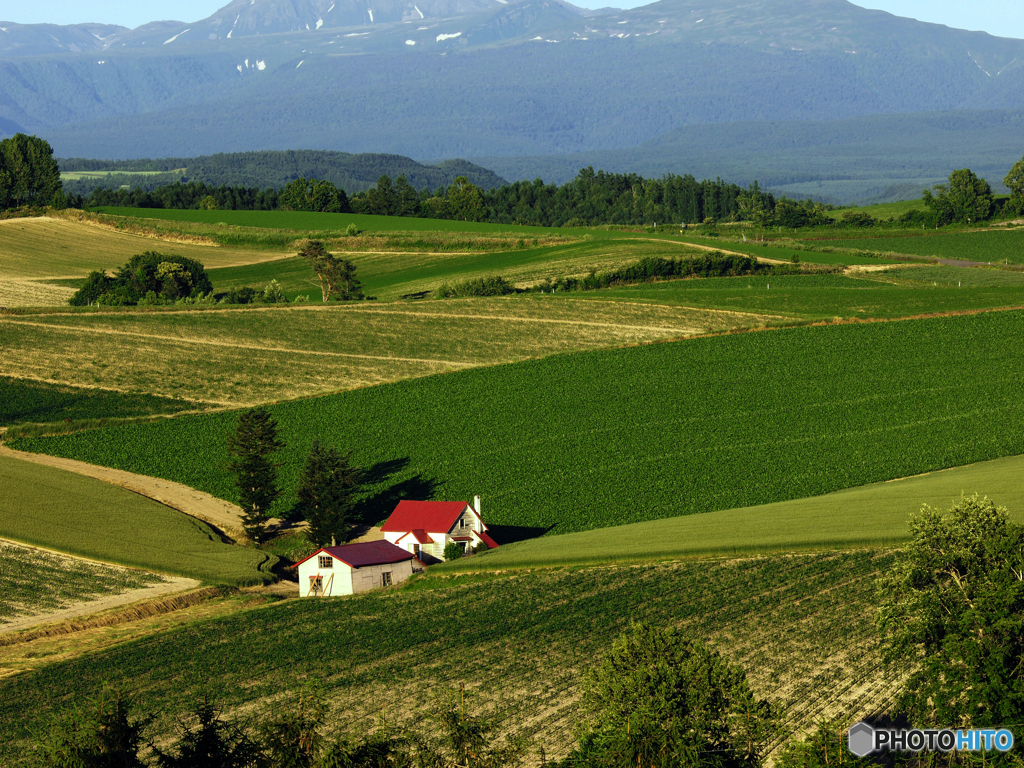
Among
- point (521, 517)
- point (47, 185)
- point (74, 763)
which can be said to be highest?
point (47, 185)

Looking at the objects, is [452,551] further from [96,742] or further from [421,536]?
[96,742]

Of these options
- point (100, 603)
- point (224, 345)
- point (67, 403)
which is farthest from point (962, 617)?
point (224, 345)

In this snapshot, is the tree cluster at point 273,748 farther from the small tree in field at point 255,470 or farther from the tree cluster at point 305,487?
the small tree in field at point 255,470

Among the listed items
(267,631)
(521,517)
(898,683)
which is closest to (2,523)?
(267,631)

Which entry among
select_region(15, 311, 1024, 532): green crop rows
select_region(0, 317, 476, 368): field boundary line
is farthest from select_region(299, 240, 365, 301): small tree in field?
select_region(15, 311, 1024, 532): green crop rows

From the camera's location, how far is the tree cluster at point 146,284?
93875 mm

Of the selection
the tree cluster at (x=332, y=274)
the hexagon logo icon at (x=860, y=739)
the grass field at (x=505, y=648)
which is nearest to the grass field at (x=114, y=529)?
Answer: the grass field at (x=505, y=648)

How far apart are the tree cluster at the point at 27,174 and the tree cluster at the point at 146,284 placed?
167 ft

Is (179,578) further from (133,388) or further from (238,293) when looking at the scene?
(238,293)

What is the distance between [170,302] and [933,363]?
60.5 meters

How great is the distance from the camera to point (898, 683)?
25.0m

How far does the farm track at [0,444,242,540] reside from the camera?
49188 millimetres

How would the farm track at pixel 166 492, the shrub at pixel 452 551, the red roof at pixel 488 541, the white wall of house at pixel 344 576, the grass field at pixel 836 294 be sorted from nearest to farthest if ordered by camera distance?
1. the white wall of house at pixel 344 576
2. the shrub at pixel 452 551
3. the red roof at pixel 488 541
4. the farm track at pixel 166 492
5. the grass field at pixel 836 294

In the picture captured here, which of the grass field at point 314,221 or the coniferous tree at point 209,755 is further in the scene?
the grass field at point 314,221
